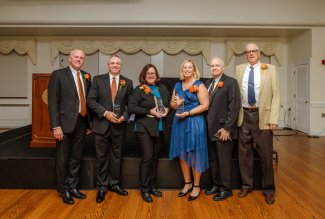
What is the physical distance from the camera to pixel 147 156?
269 centimetres

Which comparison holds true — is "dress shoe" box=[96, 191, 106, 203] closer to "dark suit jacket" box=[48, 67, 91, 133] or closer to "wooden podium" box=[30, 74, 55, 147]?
"dark suit jacket" box=[48, 67, 91, 133]

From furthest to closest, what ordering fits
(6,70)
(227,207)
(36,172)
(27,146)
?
(6,70)
(27,146)
(36,172)
(227,207)

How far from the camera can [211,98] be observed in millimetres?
2646

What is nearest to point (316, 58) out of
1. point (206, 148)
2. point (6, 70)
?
point (206, 148)

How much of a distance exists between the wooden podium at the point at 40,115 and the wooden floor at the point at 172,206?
2.93ft

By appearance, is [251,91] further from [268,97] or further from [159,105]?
[159,105]

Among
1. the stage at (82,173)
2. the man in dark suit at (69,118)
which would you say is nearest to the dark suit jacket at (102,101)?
the man in dark suit at (69,118)

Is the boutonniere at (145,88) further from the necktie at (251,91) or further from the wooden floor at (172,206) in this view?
the wooden floor at (172,206)

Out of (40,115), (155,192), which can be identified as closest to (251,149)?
(155,192)

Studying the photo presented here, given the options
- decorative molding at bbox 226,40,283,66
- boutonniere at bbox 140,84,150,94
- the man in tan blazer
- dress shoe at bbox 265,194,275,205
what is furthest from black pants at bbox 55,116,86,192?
decorative molding at bbox 226,40,283,66

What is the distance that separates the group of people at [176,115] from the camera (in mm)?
2598

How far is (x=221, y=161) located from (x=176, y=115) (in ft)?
2.15

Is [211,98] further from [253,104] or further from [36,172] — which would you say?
[36,172]

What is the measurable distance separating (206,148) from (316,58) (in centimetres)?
520
